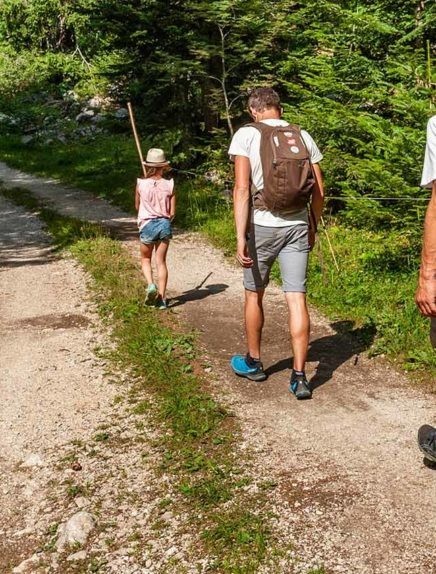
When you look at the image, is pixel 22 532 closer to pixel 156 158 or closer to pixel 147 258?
pixel 147 258

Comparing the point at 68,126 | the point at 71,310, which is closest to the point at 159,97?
the point at 71,310

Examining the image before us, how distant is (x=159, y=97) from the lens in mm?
Result: 14969

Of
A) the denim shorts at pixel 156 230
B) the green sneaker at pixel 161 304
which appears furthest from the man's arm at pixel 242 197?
the green sneaker at pixel 161 304

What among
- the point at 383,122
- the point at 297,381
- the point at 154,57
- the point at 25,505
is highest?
the point at 154,57

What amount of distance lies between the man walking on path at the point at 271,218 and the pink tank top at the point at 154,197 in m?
2.62

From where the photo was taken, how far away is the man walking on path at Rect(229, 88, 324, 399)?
16.6 ft

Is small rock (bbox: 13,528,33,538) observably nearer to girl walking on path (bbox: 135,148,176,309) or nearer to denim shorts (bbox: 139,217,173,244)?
girl walking on path (bbox: 135,148,176,309)

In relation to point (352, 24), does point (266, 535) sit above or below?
below

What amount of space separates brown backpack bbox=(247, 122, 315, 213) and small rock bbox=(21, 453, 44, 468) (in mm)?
2539

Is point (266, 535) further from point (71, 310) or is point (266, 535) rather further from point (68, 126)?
point (68, 126)

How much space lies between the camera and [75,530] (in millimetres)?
3986

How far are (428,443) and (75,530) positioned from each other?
87.0 inches

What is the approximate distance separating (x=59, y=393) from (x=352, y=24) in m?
6.23

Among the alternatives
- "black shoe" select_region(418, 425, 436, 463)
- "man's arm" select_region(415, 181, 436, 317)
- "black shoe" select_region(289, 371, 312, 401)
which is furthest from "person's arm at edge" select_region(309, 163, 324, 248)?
"man's arm" select_region(415, 181, 436, 317)
